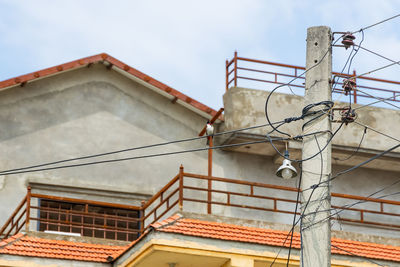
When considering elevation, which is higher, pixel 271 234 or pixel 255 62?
pixel 255 62

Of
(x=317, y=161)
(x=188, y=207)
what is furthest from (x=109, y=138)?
(x=317, y=161)

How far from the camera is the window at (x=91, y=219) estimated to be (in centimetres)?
2269

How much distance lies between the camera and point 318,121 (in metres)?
14.6

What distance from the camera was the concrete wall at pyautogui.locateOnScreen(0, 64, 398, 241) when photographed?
76.9 feet

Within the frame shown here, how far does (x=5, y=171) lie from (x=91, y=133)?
2.38m

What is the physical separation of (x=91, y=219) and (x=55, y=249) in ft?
8.44

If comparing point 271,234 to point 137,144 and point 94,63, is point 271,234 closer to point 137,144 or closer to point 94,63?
point 137,144

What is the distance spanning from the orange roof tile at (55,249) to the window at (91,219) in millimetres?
1183

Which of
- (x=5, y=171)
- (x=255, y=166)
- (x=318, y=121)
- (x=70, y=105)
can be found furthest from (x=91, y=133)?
(x=318, y=121)

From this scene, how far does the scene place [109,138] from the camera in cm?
2419

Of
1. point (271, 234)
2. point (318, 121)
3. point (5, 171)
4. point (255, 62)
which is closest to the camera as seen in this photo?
point (318, 121)

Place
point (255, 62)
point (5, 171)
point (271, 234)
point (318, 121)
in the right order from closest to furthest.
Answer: point (318, 121), point (271, 234), point (5, 171), point (255, 62)

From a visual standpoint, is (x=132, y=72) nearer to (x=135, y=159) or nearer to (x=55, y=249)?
(x=135, y=159)

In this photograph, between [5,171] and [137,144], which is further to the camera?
[137,144]
